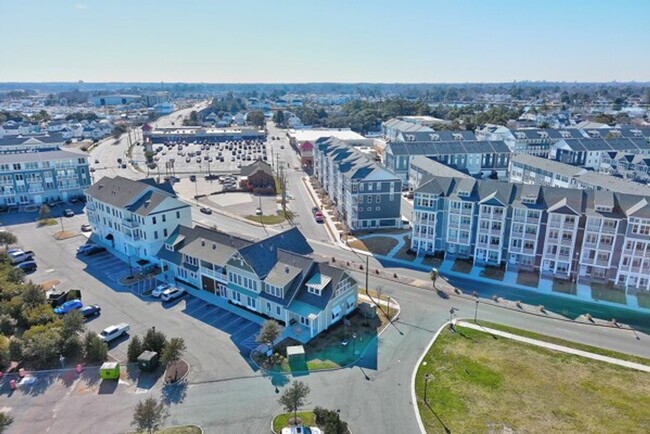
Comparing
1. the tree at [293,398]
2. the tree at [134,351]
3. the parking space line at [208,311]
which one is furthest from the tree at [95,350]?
the tree at [293,398]

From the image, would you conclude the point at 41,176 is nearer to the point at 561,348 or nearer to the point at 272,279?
the point at 272,279

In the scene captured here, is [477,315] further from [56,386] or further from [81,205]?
[81,205]

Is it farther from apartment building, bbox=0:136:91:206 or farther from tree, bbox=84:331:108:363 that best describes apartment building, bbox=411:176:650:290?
apartment building, bbox=0:136:91:206

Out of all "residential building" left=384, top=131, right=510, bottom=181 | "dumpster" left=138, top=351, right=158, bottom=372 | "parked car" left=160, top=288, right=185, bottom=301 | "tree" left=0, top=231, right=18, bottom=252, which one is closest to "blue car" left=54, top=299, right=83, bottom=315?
"parked car" left=160, top=288, right=185, bottom=301

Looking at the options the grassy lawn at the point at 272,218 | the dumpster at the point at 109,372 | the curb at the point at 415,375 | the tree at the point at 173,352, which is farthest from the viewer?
the grassy lawn at the point at 272,218

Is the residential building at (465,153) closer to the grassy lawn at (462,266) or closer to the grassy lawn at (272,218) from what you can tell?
the grassy lawn at (272,218)

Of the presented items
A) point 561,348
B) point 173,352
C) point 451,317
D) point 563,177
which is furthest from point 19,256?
point 563,177
